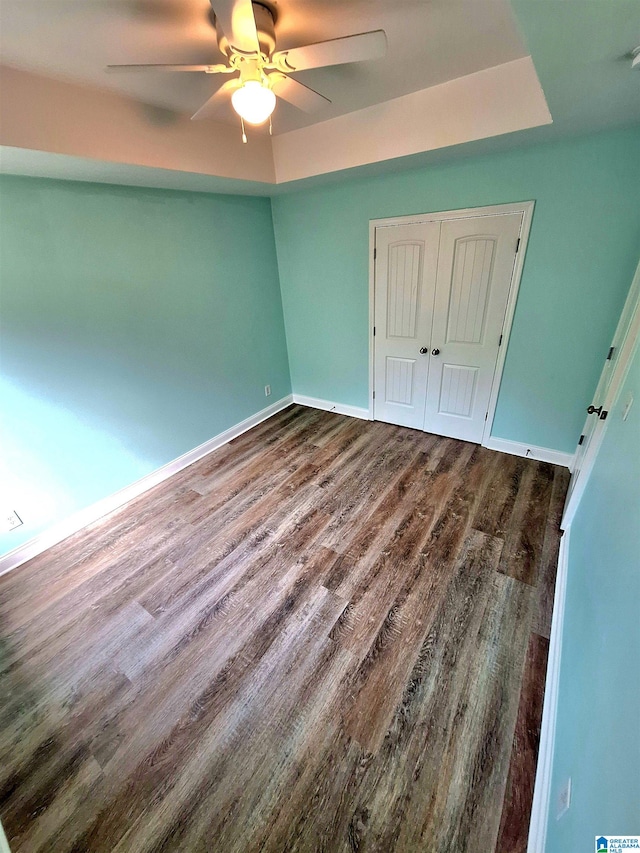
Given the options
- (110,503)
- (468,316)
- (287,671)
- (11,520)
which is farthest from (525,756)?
(11,520)

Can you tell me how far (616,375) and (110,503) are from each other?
11.8 ft

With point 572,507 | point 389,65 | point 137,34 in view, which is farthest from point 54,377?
point 572,507

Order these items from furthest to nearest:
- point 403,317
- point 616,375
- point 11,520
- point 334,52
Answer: point 403,317 → point 11,520 → point 616,375 → point 334,52

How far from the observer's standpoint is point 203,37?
1.43 m

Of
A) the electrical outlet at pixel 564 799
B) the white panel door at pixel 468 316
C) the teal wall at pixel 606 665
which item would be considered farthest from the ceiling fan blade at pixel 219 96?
the electrical outlet at pixel 564 799

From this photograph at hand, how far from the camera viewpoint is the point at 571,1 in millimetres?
886

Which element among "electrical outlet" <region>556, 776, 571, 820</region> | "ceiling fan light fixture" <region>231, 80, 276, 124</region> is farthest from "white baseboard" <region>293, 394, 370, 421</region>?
"electrical outlet" <region>556, 776, 571, 820</region>

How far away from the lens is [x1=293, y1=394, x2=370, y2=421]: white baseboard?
3.84 metres

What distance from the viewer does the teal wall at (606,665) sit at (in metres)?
0.73

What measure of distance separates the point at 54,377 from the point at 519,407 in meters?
3.56

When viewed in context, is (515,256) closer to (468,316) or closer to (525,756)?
(468,316)

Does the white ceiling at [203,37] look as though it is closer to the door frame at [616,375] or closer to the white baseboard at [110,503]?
the door frame at [616,375]

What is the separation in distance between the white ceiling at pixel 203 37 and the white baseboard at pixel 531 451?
2.52 metres

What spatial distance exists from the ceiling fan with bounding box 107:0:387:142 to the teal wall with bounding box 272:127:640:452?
5.07 ft
